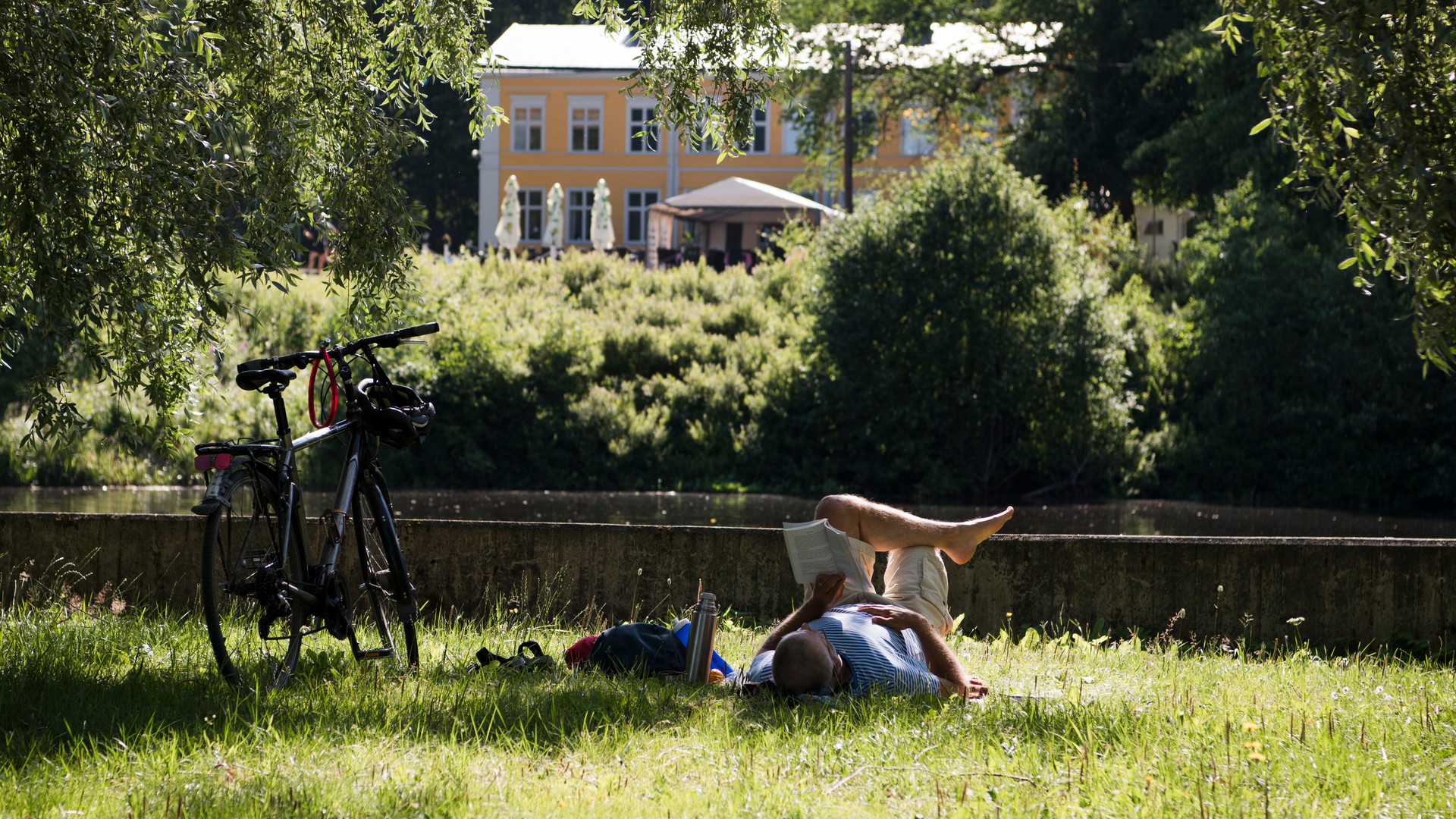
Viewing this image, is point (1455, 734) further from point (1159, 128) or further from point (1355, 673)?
point (1159, 128)

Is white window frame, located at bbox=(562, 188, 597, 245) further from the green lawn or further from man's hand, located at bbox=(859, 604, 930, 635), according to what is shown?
man's hand, located at bbox=(859, 604, 930, 635)

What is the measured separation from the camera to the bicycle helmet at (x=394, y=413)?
5328mm

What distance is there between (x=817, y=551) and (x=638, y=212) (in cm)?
4580

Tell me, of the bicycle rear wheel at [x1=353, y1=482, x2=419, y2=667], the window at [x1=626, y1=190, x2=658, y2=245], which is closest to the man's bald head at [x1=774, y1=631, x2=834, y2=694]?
the bicycle rear wheel at [x1=353, y1=482, x2=419, y2=667]

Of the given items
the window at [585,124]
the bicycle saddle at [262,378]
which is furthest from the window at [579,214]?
the bicycle saddle at [262,378]

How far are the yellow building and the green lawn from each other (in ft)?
146

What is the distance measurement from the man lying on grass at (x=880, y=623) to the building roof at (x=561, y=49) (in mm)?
44545

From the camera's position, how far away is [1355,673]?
5.90 metres

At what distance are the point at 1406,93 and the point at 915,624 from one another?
2908mm

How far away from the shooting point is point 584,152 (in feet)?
164

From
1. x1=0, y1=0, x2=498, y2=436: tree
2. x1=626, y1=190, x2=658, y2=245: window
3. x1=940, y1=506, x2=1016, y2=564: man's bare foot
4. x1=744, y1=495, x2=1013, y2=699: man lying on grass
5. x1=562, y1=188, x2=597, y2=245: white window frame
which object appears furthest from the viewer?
x1=626, y1=190, x2=658, y2=245: window

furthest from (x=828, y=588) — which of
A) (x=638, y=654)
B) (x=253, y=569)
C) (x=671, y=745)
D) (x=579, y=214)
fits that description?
(x=579, y=214)

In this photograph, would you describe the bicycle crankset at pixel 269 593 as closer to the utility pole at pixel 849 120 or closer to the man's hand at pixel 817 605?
the man's hand at pixel 817 605

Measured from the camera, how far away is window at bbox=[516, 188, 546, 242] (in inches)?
1976
